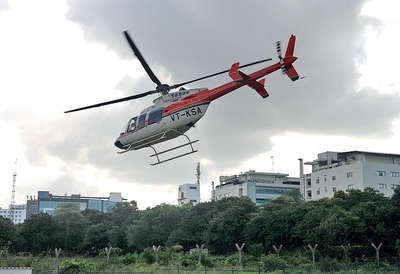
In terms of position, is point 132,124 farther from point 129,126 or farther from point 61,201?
point 61,201

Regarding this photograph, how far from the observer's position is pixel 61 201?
160 meters

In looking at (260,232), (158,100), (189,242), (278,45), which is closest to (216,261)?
(260,232)

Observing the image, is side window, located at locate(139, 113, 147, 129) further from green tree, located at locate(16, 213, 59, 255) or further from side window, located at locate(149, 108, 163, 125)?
green tree, located at locate(16, 213, 59, 255)

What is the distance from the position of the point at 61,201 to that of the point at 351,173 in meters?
121

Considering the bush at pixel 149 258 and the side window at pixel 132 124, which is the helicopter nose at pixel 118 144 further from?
the bush at pixel 149 258

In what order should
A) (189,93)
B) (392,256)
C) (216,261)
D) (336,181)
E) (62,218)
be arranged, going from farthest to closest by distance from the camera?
(336,181)
(62,218)
(216,261)
(392,256)
(189,93)

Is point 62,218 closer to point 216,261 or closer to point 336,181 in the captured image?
point 216,261

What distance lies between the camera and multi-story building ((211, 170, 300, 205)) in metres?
103

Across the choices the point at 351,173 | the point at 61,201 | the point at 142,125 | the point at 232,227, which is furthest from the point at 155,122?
the point at 61,201

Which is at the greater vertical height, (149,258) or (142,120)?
(142,120)

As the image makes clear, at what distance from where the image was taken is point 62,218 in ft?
223

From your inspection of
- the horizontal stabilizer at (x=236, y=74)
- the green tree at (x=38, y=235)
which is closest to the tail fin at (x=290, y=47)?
the horizontal stabilizer at (x=236, y=74)

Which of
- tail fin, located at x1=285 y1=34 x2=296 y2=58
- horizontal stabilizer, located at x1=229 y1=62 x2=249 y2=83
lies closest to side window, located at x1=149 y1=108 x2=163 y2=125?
horizontal stabilizer, located at x1=229 y1=62 x2=249 y2=83

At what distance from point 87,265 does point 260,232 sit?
17762 mm
